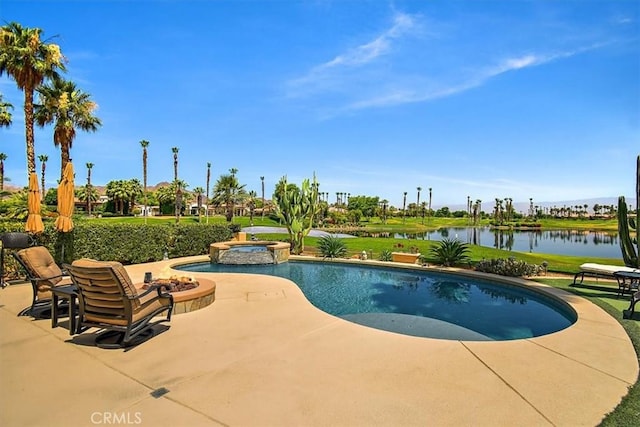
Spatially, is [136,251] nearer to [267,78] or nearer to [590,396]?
[267,78]

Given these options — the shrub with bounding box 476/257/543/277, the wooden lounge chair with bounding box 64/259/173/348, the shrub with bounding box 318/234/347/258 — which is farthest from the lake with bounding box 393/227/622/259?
the wooden lounge chair with bounding box 64/259/173/348

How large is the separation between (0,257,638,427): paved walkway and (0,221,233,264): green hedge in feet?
18.2

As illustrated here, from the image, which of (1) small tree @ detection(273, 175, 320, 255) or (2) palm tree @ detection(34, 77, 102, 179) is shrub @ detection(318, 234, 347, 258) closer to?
(1) small tree @ detection(273, 175, 320, 255)

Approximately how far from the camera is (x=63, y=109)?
51.9ft

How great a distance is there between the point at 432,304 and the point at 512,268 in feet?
13.0

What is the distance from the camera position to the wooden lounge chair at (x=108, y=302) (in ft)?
13.4

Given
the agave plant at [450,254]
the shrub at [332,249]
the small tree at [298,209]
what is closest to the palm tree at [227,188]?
the small tree at [298,209]

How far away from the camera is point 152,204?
8100 centimetres

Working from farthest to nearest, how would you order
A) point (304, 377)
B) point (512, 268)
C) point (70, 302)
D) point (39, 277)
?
point (512, 268) < point (39, 277) < point (70, 302) < point (304, 377)

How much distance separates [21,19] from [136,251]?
886 cm

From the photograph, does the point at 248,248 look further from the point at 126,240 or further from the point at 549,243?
the point at 549,243

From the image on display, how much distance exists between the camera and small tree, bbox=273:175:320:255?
53.1 feet

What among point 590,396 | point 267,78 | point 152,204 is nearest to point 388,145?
point 267,78

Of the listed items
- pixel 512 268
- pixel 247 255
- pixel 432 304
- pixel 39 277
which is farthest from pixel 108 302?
pixel 512 268
